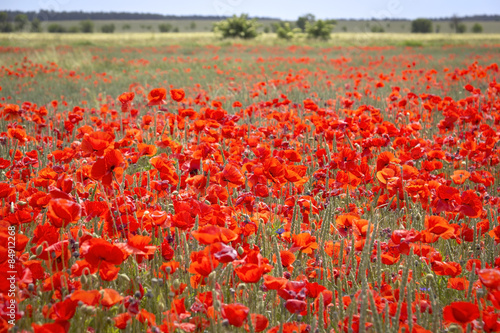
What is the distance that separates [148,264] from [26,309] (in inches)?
19.7

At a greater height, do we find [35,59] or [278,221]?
[35,59]

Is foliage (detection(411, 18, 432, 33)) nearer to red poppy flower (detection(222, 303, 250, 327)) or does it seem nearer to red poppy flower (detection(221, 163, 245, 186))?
red poppy flower (detection(221, 163, 245, 186))

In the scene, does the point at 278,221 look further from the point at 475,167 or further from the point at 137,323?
the point at 475,167

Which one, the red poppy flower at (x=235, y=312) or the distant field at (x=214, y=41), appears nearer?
the red poppy flower at (x=235, y=312)

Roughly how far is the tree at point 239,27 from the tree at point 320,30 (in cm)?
583

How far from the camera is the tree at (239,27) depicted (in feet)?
146

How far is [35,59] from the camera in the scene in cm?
1617

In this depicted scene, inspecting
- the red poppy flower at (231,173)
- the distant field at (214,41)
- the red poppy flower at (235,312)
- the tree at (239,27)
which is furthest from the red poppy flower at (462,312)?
the tree at (239,27)

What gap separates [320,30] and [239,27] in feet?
27.9

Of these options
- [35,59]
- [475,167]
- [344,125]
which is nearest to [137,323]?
[344,125]

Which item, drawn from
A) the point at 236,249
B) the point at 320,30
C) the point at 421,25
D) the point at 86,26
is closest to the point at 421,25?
→ the point at 421,25

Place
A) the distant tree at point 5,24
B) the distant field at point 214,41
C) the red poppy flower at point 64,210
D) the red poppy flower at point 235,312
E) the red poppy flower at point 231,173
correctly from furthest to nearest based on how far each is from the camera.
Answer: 1. the distant tree at point 5,24
2. the distant field at point 214,41
3. the red poppy flower at point 231,173
4. the red poppy flower at point 64,210
5. the red poppy flower at point 235,312

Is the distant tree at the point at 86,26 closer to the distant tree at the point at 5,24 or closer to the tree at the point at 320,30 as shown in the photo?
the distant tree at the point at 5,24

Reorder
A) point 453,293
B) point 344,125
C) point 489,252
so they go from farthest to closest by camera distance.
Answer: point 344,125, point 489,252, point 453,293
